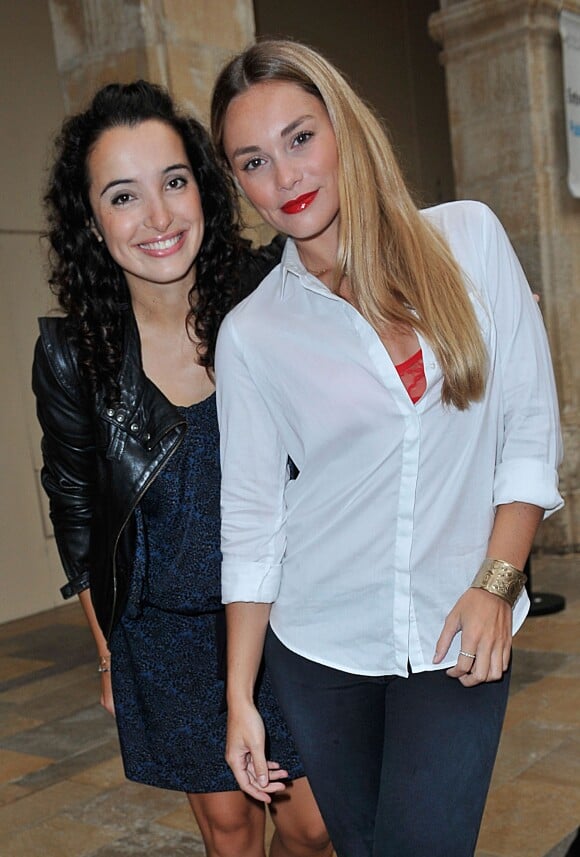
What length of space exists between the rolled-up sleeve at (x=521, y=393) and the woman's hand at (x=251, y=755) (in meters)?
0.62

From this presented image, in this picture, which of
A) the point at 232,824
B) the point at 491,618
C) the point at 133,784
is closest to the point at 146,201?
the point at 491,618

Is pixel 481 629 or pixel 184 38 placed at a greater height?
pixel 184 38

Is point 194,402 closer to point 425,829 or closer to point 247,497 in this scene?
point 247,497

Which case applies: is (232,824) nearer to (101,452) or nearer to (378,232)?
(101,452)

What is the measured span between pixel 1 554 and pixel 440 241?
6330 mm

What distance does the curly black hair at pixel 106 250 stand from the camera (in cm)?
249

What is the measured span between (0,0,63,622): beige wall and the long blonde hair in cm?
612

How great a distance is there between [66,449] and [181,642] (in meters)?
0.54

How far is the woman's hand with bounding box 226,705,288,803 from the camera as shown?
2.01 meters

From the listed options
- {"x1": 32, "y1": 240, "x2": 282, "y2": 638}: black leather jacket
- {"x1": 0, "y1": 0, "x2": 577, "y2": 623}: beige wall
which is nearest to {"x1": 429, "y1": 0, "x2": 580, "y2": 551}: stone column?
{"x1": 0, "y1": 0, "x2": 577, "y2": 623}: beige wall

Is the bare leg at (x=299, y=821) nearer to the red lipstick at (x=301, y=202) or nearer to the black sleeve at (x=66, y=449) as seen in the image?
the black sleeve at (x=66, y=449)

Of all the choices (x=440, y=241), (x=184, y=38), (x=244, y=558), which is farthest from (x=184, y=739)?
(x=184, y=38)

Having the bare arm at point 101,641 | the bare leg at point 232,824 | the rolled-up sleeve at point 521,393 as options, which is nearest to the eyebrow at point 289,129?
the rolled-up sleeve at point 521,393

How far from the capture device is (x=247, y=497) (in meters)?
2.04
